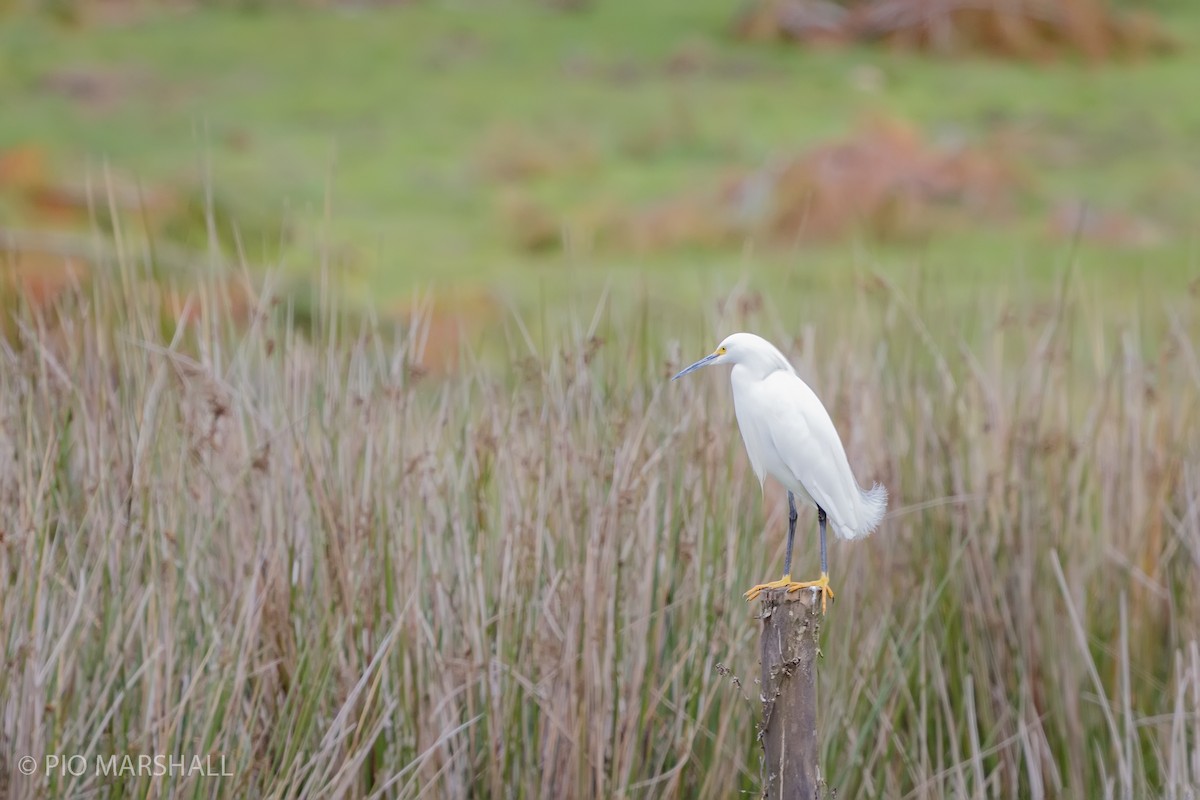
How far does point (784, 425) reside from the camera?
4.47 ft

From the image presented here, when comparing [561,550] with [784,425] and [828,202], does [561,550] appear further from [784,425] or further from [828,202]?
[828,202]

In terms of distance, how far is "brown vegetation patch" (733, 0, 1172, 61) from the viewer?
14953 millimetres

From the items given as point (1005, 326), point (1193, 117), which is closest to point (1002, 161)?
point (1193, 117)

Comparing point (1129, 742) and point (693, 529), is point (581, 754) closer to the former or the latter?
point (693, 529)

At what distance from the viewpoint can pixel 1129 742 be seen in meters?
1.91

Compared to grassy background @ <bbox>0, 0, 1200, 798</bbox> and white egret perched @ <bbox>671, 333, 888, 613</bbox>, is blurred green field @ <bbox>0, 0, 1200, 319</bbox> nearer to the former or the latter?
grassy background @ <bbox>0, 0, 1200, 798</bbox>

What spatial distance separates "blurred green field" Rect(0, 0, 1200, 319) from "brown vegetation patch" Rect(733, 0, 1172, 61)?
0.83 ft

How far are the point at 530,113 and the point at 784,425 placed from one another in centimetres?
1249

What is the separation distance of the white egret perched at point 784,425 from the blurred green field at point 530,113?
26.4ft

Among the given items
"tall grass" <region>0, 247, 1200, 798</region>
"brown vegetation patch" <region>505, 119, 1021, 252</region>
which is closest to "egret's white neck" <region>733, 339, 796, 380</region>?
"tall grass" <region>0, 247, 1200, 798</region>

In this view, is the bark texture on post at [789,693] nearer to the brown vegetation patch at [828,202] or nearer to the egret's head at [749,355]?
the egret's head at [749,355]

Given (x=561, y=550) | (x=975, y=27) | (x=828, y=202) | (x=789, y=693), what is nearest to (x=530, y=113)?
(x=828, y=202)

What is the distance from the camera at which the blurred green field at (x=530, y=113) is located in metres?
10.9

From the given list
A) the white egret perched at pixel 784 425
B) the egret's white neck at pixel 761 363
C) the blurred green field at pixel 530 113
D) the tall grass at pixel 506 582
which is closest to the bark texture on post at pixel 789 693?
the white egret perched at pixel 784 425
